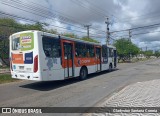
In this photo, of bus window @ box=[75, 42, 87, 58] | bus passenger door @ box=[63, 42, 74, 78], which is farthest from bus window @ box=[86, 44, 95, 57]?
bus passenger door @ box=[63, 42, 74, 78]

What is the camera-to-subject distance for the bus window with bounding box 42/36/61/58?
363 inches

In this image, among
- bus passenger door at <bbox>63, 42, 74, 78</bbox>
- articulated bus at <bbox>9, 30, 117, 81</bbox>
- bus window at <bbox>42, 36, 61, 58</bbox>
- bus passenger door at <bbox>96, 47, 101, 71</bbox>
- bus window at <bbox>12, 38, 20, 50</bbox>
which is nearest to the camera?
articulated bus at <bbox>9, 30, 117, 81</bbox>

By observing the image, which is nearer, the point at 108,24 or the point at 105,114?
the point at 105,114

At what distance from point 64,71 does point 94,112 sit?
5173 millimetres

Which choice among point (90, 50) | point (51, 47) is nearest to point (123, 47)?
point (90, 50)

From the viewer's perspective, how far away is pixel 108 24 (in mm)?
35531

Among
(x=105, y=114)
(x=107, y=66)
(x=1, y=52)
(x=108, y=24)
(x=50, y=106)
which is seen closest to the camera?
(x=105, y=114)

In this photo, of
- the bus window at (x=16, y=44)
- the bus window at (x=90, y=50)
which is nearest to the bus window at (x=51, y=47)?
the bus window at (x=16, y=44)

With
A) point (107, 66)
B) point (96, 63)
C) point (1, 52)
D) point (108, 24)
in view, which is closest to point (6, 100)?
point (96, 63)

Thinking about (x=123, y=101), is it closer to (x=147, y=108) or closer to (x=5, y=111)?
(x=147, y=108)

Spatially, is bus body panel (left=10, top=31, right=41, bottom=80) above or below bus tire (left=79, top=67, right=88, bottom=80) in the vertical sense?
above

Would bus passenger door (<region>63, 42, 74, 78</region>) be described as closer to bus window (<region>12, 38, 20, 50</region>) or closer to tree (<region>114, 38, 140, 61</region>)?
bus window (<region>12, 38, 20, 50</region>)

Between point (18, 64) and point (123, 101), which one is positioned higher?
point (18, 64)

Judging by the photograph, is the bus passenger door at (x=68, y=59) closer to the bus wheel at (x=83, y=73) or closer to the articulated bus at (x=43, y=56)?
the articulated bus at (x=43, y=56)
